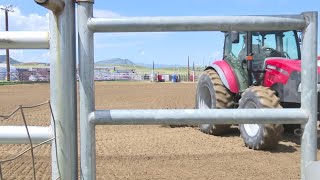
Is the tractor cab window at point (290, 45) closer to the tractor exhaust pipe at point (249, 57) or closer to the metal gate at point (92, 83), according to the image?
the tractor exhaust pipe at point (249, 57)

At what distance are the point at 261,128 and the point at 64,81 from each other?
5.64 meters

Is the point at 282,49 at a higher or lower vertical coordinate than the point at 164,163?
higher

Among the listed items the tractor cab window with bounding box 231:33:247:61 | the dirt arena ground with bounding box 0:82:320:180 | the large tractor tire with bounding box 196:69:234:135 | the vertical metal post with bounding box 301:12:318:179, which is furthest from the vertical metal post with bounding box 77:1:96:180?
the tractor cab window with bounding box 231:33:247:61

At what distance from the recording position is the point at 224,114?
6.24ft

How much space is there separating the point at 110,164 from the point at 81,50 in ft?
14.9

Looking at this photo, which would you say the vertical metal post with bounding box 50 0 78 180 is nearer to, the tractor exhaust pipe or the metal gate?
the metal gate

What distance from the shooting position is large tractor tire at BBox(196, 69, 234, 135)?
28.8ft

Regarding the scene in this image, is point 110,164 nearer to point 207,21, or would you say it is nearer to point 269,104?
point 269,104

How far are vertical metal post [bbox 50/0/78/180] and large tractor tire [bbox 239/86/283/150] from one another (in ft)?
17.4

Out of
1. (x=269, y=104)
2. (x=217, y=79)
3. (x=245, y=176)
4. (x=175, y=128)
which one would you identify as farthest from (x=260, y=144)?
(x=175, y=128)

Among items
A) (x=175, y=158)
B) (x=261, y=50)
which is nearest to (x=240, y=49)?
(x=261, y=50)

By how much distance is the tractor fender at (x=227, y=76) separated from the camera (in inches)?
342

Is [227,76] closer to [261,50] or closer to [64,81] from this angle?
[261,50]

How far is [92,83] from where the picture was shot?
6.23ft
